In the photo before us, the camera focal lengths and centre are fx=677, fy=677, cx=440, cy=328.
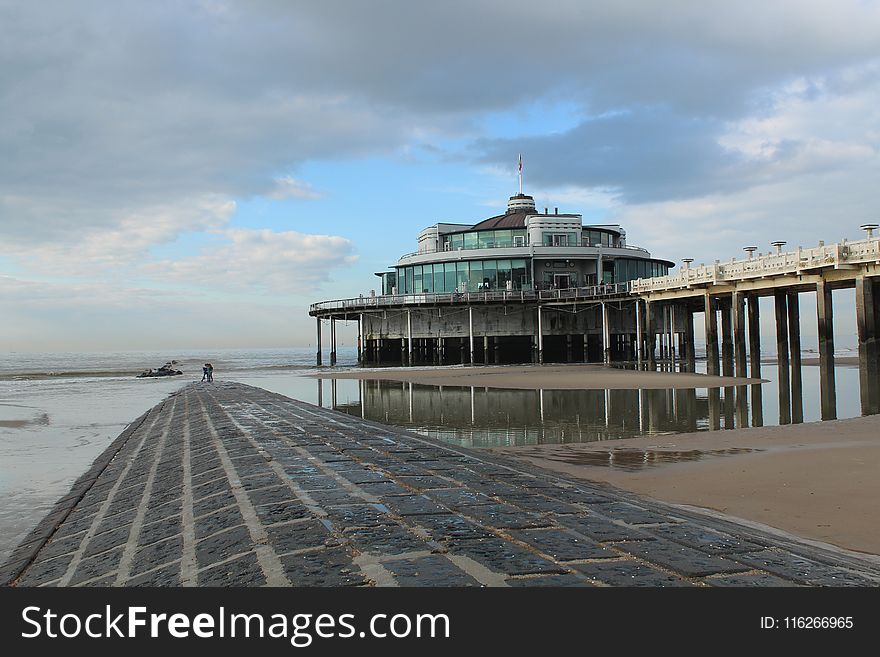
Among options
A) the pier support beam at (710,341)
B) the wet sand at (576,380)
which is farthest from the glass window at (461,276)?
the pier support beam at (710,341)

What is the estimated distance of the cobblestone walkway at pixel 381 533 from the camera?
430 centimetres

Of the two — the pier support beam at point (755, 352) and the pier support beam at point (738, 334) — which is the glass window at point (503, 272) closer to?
the pier support beam at point (755, 352)

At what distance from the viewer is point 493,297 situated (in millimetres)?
52938

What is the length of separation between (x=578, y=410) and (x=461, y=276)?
40.6m

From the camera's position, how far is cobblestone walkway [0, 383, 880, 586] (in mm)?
4297

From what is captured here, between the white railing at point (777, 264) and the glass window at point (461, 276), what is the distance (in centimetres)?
1936

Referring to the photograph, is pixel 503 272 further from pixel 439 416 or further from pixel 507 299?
pixel 439 416

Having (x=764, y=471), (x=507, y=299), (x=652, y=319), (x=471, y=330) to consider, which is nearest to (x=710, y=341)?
(x=652, y=319)

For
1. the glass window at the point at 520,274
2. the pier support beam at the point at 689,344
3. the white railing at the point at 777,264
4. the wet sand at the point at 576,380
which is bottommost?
the wet sand at the point at 576,380

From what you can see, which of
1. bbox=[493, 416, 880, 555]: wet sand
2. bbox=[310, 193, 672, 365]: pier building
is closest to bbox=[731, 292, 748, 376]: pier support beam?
bbox=[310, 193, 672, 365]: pier building

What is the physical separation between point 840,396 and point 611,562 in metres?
22.5

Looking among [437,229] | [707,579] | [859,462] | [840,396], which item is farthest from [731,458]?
[437,229]

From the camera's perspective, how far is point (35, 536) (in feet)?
22.7

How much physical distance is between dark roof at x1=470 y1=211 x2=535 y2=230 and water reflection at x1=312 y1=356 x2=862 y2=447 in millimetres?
35150
